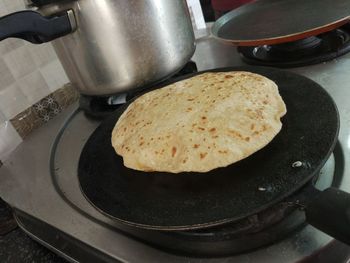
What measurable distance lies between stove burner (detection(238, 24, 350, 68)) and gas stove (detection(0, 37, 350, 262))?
22 mm

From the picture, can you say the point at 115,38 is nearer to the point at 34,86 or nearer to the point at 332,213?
the point at 34,86

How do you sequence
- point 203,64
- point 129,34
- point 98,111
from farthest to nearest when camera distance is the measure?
1. point 203,64
2. point 98,111
3. point 129,34

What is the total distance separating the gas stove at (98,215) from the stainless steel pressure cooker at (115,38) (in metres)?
0.16

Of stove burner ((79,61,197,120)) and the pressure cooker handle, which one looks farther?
stove burner ((79,61,197,120))

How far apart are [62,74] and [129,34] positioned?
509 mm

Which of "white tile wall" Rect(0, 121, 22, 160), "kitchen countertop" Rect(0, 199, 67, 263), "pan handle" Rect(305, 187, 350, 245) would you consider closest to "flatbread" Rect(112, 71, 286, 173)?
"pan handle" Rect(305, 187, 350, 245)

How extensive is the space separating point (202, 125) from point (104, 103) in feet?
1.48

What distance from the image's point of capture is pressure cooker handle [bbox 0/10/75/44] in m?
0.59

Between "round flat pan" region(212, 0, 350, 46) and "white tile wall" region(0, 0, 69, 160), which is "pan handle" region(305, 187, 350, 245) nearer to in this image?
"round flat pan" region(212, 0, 350, 46)

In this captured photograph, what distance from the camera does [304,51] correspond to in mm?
872

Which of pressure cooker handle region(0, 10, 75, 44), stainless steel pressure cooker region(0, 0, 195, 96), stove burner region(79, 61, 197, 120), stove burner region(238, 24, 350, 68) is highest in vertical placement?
pressure cooker handle region(0, 10, 75, 44)

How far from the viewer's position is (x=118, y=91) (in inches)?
32.7

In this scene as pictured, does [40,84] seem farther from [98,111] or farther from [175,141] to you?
[175,141]

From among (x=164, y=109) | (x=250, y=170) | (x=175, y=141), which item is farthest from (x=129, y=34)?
(x=250, y=170)
